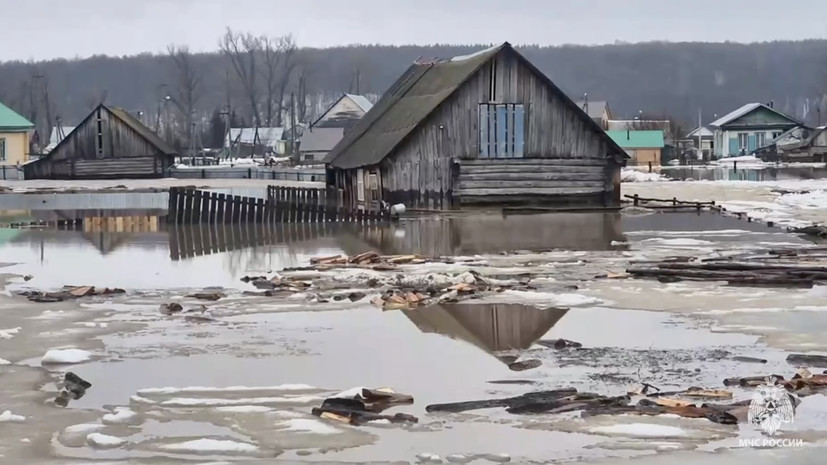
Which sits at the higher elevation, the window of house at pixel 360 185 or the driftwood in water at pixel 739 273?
the window of house at pixel 360 185

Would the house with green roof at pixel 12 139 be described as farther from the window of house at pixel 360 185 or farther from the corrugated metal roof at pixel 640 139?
the corrugated metal roof at pixel 640 139

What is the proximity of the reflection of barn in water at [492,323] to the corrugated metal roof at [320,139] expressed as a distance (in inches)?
3787

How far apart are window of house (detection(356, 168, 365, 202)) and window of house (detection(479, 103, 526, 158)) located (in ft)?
17.2

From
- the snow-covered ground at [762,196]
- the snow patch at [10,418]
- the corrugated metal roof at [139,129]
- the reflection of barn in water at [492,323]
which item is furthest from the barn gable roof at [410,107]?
the snow patch at [10,418]

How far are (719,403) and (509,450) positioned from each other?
213 centimetres

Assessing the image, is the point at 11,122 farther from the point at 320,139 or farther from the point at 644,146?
the point at 644,146

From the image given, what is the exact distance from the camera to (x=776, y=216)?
108ft

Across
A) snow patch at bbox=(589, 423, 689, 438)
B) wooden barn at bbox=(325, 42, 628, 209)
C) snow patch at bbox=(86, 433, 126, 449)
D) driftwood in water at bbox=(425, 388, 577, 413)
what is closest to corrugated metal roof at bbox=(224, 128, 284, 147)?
wooden barn at bbox=(325, 42, 628, 209)

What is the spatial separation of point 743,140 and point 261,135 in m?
62.4

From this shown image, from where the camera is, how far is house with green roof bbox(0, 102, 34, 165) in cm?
7819

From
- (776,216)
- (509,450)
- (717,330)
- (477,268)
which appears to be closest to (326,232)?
(477,268)

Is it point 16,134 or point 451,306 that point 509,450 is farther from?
point 16,134

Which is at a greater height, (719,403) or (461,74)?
(461,74)

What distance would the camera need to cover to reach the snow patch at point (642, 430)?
8359mm
